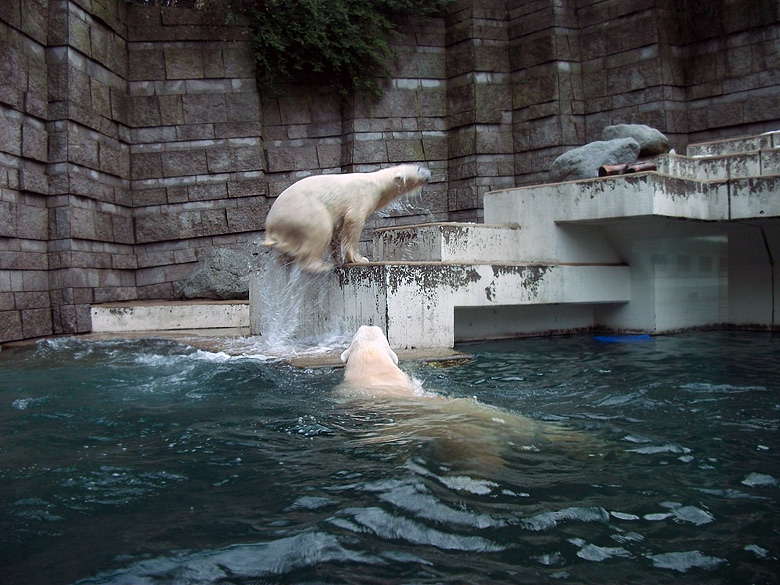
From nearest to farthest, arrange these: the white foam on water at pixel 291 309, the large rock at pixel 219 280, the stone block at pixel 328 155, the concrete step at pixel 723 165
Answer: the white foam on water at pixel 291 309, the concrete step at pixel 723 165, the large rock at pixel 219 280, the stone block at pixel 328 155

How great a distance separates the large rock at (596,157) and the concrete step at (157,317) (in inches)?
195

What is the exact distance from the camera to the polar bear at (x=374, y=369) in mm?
4156

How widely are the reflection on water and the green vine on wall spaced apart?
30.1ft

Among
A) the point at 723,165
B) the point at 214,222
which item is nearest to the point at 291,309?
the point at 723,165

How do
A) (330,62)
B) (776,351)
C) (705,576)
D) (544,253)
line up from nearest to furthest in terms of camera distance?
(705,576) → (776,351) → (544,253) → (330,62)

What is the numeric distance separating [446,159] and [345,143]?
7.07 ft

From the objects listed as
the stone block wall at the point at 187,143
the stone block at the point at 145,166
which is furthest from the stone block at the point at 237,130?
the stone block at the point at 145,166

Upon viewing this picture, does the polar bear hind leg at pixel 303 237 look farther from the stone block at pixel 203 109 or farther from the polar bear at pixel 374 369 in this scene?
the stone block at pixel 203 109

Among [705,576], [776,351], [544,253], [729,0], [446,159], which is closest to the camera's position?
[705,576]

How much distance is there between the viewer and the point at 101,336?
28.6 ft

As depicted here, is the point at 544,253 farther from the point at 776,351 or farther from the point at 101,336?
the point at 101,336

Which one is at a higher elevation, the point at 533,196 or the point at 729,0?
the point at 729,0

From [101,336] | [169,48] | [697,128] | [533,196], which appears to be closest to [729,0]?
[697,128]

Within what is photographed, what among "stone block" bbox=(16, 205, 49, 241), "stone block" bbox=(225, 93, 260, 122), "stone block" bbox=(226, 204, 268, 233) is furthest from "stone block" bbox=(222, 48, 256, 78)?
"stone block" bbox=(16, 205, 49, 241)
